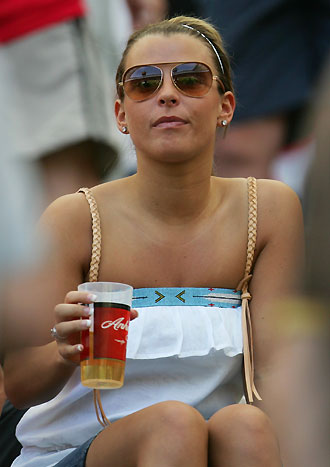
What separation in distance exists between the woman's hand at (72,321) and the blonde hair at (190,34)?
33.6 inches

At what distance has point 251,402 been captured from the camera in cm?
297

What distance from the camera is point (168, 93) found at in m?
3.06

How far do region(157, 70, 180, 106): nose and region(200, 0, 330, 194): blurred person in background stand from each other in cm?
159

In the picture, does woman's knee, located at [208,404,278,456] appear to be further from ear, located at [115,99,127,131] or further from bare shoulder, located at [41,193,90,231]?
ear, located at [115,99,127,131]

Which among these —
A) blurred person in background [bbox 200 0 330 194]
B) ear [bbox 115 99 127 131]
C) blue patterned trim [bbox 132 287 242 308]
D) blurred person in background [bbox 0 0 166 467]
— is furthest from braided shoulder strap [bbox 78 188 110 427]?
blurred person in background [bbox 200 0 330 194]

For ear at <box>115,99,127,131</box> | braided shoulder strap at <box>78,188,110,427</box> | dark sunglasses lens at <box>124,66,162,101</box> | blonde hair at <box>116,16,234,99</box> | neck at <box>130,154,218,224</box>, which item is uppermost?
blonde hair at <box>116,16,234,99</box>

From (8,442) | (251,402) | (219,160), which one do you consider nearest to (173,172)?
(251,402)

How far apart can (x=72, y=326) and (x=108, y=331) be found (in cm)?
9

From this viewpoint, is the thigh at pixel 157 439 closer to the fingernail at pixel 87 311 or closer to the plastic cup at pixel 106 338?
the plastic cup at pixel 106 338

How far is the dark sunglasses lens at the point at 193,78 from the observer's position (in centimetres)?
309

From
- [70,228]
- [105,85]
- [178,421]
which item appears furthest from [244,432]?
[105,85]

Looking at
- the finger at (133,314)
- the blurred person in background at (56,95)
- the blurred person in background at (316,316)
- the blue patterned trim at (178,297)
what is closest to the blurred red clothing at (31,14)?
the blurred person in background at (56,95)

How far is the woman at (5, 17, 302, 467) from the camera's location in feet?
9.67

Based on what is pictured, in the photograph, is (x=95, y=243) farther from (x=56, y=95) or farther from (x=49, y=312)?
(x=56, y=95)
